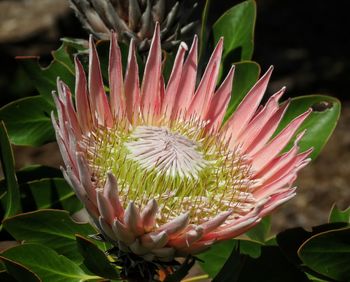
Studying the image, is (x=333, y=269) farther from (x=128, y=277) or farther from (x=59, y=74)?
(x=59, y=74)

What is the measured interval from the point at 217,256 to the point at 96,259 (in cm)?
44

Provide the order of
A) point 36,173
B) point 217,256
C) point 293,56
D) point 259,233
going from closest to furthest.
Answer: point 217,256
point 259,233
point 36,173
point 293,56

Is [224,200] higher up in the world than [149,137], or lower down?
lower down

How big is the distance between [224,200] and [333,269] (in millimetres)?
299

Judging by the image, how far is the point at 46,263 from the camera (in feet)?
4.98

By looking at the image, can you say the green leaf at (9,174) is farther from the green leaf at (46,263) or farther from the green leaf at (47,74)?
the green leaf at (47,74)

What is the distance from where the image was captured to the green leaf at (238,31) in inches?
74.0

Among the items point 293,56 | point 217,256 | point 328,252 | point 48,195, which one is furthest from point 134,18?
point 293,56

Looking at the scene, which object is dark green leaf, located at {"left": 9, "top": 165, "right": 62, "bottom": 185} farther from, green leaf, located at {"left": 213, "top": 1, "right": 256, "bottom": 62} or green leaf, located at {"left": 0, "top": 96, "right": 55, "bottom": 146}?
green leaf, located at {"left": 213, "top": 1, "right": 256, "bottom": 62}

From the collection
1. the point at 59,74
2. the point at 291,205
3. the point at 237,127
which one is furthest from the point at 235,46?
the point at 291,205

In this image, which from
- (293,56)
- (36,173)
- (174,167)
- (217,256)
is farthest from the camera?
(293,56)

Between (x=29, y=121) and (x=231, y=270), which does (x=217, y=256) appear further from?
(x=29, y=121)

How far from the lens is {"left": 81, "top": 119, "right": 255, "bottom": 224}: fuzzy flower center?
1.53 meters

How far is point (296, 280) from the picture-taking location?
1604 mm
